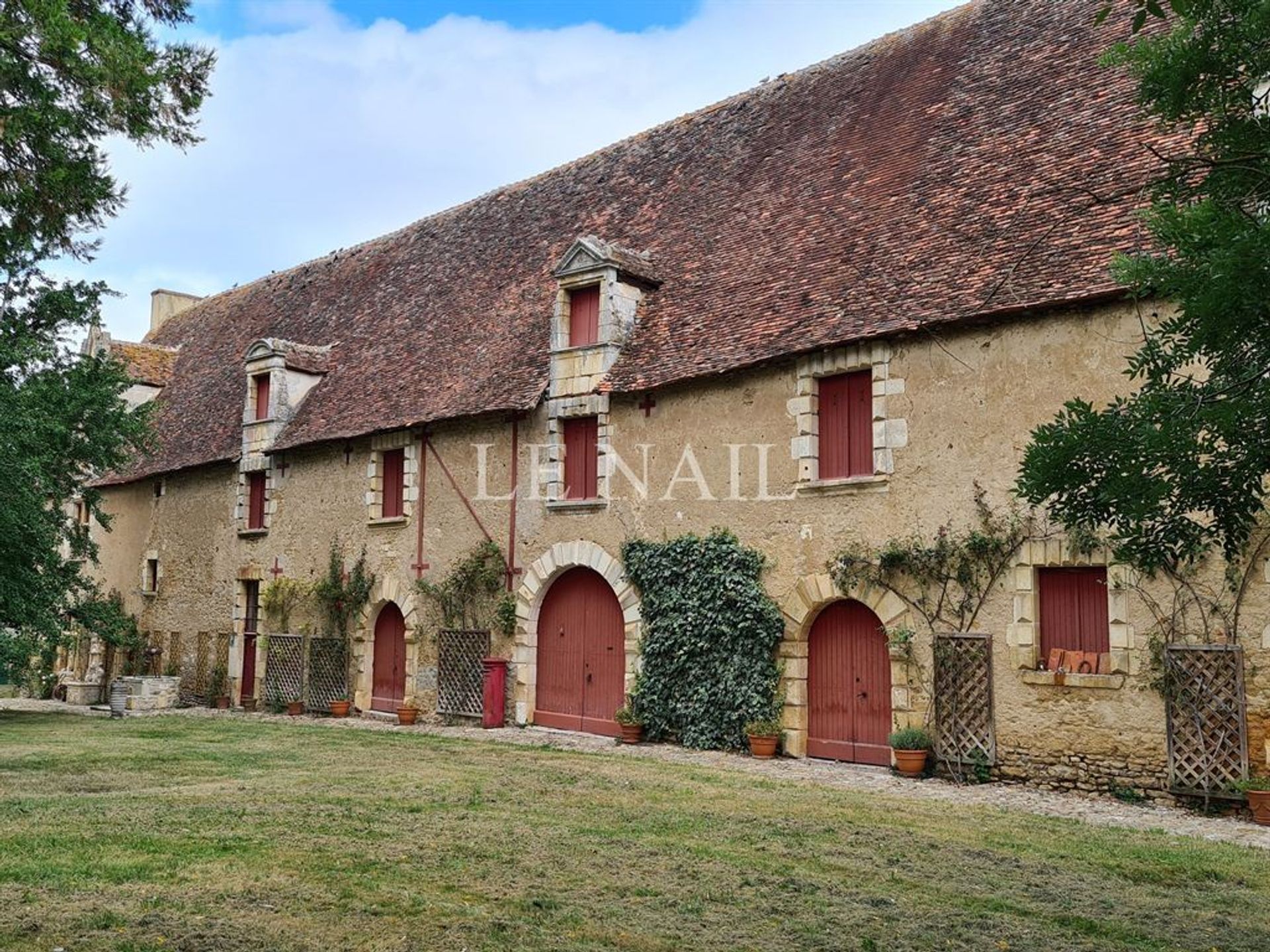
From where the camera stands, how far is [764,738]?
12188mm

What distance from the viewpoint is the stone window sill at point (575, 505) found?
1434 cm

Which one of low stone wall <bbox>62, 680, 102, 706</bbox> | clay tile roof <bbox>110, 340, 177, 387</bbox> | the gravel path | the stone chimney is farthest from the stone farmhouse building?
the stone chimney

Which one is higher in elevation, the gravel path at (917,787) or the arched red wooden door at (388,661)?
A: the arched red wooden door at (388,661)

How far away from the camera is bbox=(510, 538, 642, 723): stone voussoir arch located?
13.8 m

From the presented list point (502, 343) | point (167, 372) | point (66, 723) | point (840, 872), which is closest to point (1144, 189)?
point (840, 872)

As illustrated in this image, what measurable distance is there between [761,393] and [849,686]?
3.33m

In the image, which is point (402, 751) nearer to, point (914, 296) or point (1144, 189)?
point (914, 296)

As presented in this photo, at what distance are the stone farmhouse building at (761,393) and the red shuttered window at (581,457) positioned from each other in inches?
1.4

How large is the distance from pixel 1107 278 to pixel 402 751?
8.37 metres

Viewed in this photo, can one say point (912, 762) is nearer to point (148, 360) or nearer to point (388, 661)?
point (388, 661)

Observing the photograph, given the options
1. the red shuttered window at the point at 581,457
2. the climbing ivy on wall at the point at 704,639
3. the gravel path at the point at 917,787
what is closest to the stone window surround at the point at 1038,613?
the gravel path at the point at 917,787

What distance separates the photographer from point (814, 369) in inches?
485

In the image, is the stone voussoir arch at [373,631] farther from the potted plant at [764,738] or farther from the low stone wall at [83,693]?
the low stone wall at [83,693]

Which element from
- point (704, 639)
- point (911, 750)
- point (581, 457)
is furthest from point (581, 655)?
point (911, 750)
